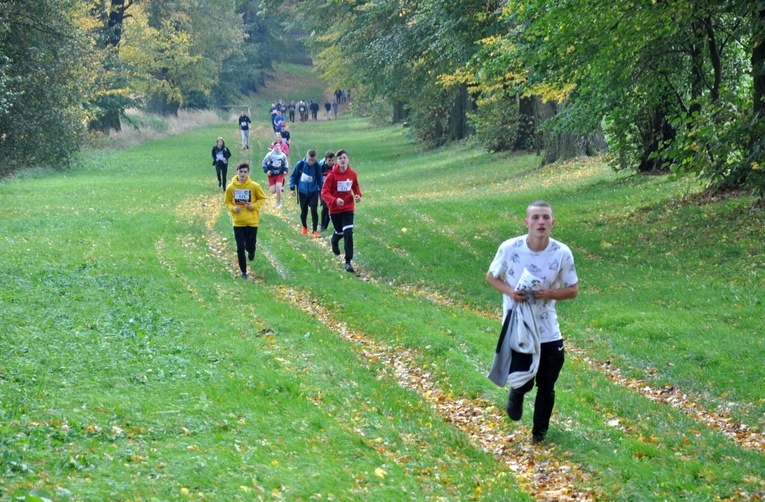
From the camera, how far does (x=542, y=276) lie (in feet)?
23.8

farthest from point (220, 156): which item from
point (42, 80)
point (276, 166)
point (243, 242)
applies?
point (243, 242)

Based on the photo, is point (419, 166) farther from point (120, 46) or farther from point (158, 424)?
point (158, 424)

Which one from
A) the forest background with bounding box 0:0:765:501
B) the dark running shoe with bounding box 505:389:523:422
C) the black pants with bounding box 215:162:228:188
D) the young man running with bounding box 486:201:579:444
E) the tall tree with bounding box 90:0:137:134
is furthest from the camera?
the tall tree with bounding box 90:0:137:134

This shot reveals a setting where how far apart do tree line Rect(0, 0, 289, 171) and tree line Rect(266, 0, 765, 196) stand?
9605mm

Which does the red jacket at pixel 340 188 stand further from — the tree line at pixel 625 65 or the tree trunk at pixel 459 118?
the tree trunk at pixel 459 118

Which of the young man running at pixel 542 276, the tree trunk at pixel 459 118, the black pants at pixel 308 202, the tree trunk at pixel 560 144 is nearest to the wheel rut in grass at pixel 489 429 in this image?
the young man running at pixel 542 276

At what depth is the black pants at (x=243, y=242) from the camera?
15.4 metres

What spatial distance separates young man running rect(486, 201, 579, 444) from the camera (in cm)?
715

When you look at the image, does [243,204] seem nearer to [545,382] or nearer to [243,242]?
[243,242]

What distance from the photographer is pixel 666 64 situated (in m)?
18.7

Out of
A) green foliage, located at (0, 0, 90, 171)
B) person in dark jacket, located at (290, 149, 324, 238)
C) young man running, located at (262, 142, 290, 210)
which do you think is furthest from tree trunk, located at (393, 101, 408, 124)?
person in dark jacket, located at (290, 149, 324, 238)

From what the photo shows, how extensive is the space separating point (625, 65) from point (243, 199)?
7693mm

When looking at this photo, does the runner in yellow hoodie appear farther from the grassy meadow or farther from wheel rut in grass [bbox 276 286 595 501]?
wheel rut in grass [bbox 276 286 595 501]

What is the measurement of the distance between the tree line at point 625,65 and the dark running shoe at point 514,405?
27.0 ft
